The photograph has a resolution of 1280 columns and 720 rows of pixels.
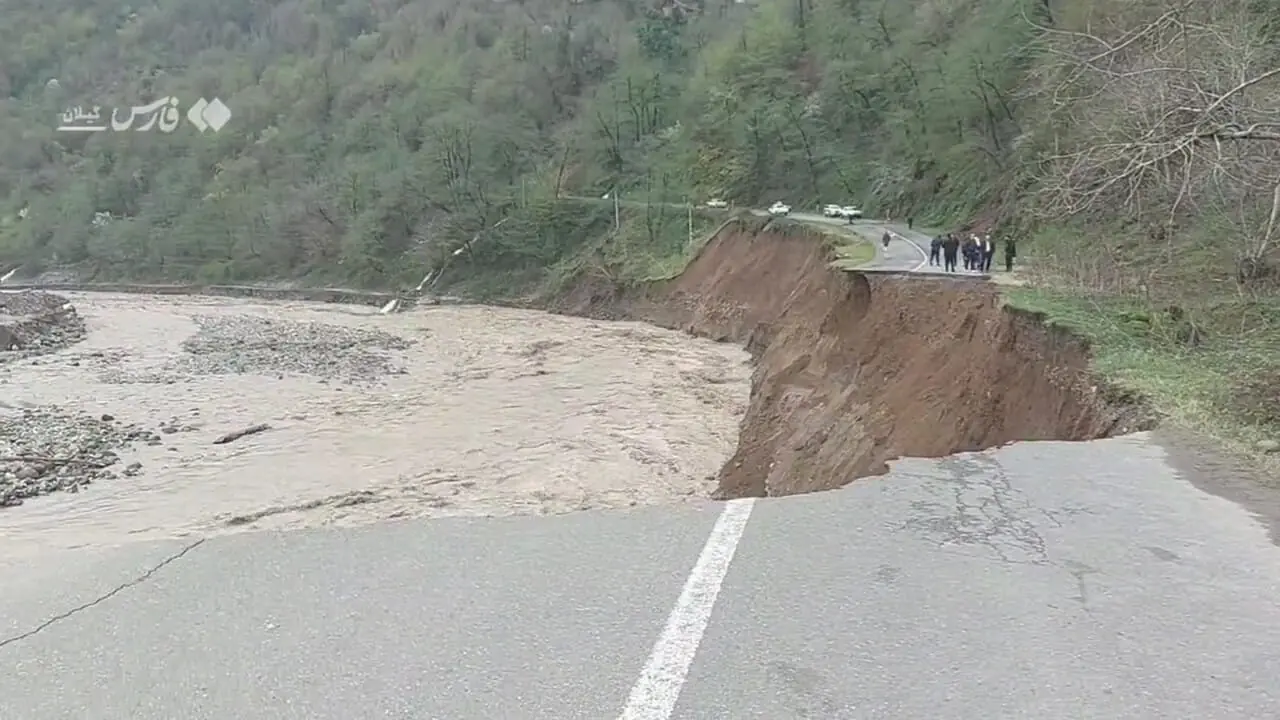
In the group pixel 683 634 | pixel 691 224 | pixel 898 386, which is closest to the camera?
pixel 683 634

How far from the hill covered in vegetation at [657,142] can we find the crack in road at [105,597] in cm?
944

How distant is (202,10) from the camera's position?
489 feet

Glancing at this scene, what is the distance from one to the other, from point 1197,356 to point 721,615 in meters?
9.44

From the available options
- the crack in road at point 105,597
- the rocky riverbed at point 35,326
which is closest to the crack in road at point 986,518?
the crack in road at point 105,597

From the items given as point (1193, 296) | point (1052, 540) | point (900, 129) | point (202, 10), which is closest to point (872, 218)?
point (900, 129)

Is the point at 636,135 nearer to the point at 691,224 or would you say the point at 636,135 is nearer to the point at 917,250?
the point at 691,224

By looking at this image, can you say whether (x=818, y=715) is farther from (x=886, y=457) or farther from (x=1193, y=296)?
(x=1193, y=296)

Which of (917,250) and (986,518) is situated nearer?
(986,518)

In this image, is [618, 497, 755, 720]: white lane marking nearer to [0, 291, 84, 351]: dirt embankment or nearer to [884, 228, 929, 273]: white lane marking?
[884, 228, 929, 273]: white lane marking

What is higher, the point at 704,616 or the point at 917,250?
the point at 917,250

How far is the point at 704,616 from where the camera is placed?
16.9 feet

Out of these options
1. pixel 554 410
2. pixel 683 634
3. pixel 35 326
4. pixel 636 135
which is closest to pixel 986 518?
pixel 683 634

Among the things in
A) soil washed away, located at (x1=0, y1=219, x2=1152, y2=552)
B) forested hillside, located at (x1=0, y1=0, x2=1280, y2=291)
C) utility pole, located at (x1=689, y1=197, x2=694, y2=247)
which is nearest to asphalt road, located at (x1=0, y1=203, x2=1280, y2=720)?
soil washed away, located at (x1=0, y1=219, x2=1152, y2=552)

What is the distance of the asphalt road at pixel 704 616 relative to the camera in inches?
172
